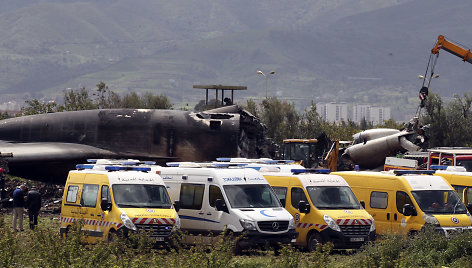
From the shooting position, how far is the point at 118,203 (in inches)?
963

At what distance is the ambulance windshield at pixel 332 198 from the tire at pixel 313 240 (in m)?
0.97

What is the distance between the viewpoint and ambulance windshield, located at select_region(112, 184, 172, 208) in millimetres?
24656

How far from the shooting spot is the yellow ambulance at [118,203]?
23.8 meters

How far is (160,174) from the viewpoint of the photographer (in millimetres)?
27469

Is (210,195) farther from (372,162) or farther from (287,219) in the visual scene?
(372,162)

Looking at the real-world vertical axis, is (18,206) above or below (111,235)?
above

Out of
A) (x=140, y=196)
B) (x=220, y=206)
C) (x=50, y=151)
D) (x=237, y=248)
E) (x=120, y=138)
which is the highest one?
(x=120, y=138)

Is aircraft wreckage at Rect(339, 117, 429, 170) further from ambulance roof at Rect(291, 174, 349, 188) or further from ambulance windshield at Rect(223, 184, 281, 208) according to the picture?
ambulance windshield at Rect(223, 184, 281, 208)

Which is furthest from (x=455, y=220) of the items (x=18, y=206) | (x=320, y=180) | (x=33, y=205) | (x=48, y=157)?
(x=48, y=157)

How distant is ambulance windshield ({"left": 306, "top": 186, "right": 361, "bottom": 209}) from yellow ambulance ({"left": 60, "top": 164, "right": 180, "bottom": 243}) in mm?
4765

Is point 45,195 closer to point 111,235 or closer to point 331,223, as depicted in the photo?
point 111,235

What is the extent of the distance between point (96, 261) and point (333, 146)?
128 ft

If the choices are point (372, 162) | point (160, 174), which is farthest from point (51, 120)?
point (372, 162)

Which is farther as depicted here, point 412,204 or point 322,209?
point 412,204
